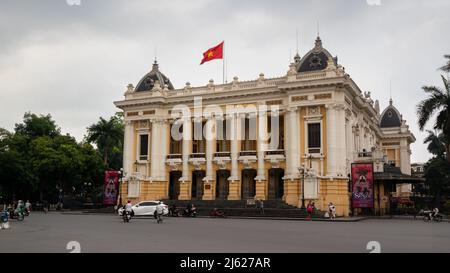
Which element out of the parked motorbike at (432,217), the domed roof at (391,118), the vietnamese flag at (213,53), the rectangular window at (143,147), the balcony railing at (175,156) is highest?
the vietnamese flag at (213,53)

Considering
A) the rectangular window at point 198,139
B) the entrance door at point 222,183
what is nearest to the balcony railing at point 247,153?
the entrance door at point 222,183

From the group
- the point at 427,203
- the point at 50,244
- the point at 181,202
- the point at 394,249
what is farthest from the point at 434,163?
the point at 50,244

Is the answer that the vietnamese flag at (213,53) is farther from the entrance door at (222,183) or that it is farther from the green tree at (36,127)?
the green tree at (36,127)

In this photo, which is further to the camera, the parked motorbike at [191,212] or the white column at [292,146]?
the white column at [292,146]

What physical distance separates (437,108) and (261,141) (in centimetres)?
1564

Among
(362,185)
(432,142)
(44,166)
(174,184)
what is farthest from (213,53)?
(432,142)

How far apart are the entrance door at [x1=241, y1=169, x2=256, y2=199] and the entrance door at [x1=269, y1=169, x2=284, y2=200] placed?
80.9 inches

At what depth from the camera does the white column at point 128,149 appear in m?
50.3

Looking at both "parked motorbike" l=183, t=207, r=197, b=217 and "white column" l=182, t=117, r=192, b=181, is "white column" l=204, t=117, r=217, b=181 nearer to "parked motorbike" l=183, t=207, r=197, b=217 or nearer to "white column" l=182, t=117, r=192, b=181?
"white column" l=182, t=117, r=192, b=181

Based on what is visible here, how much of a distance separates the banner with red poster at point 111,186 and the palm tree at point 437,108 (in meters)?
30.0

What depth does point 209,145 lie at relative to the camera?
156 feet

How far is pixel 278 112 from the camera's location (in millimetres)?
44250
